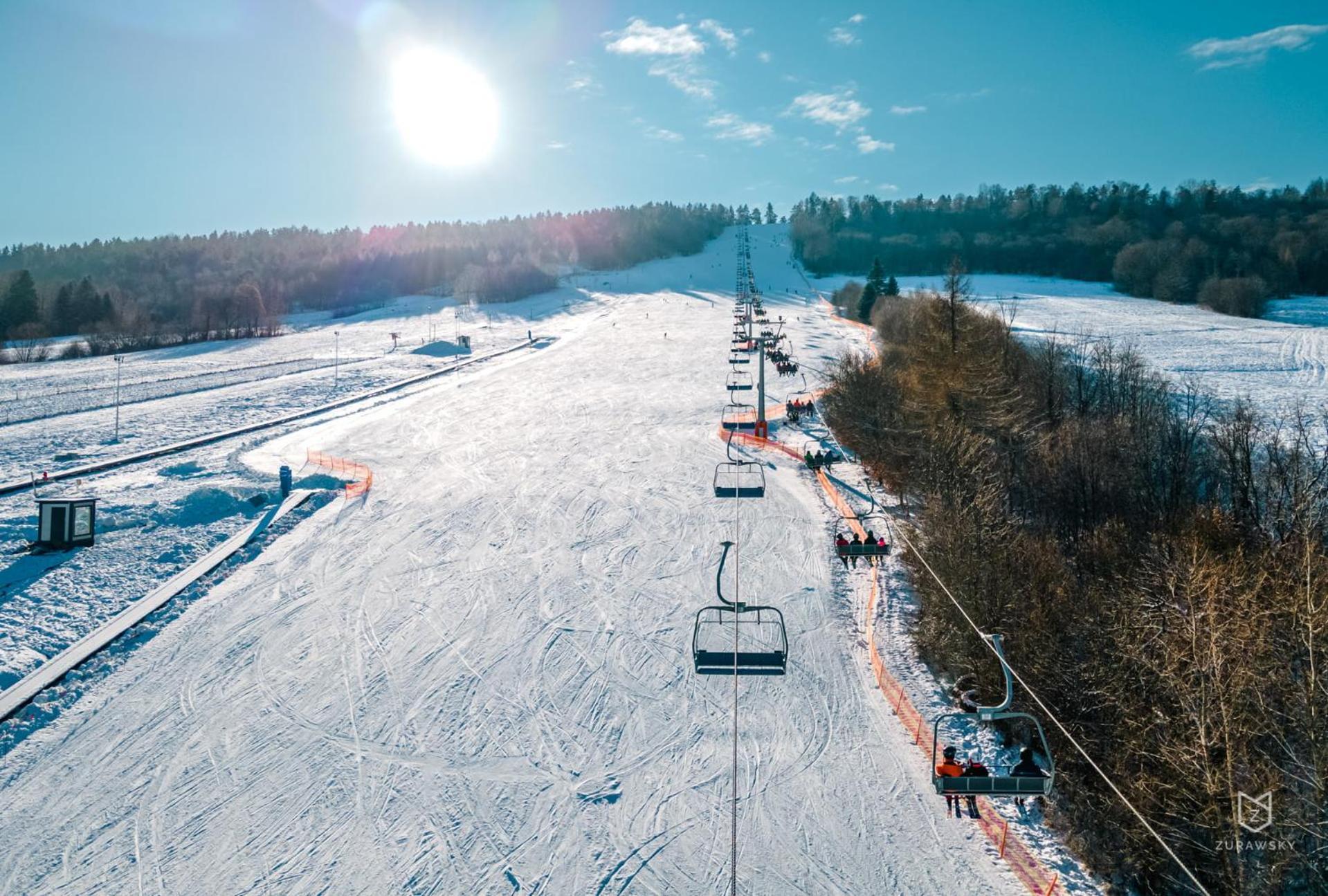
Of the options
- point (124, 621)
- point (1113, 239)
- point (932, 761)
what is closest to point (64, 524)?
point (124, 621)

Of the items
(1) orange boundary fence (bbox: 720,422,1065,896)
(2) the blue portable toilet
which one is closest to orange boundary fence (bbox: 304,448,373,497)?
(2) the blue portable toilet

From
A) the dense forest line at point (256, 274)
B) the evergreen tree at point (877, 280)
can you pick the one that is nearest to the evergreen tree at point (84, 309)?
the dense forest line at point (256, 274)

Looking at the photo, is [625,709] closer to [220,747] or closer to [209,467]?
[220,747]

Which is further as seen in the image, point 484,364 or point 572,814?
point 484,364

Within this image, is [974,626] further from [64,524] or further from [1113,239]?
[1113,239]

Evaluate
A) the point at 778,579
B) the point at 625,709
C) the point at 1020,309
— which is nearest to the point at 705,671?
the point at 625,709

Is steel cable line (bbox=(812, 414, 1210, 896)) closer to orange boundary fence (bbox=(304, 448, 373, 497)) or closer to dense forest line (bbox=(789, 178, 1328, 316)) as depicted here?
orange boundary fence (bbox=(304, 448, 373, 497))

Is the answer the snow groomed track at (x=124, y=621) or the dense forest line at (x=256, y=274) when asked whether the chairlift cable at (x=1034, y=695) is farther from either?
the dense forest line at (x=256, y=274)
